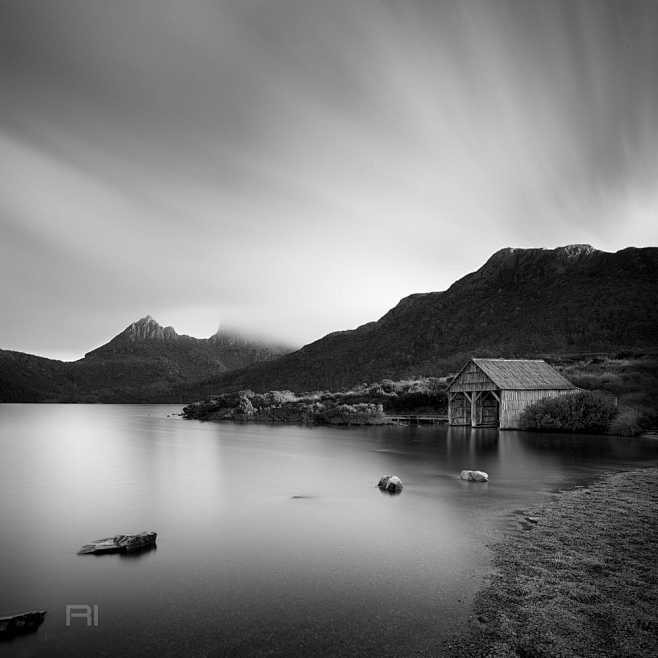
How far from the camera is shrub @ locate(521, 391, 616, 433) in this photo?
120ft

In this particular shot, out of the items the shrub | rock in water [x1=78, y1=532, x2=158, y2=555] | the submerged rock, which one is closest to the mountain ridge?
the shrub

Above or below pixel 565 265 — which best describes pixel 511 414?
below

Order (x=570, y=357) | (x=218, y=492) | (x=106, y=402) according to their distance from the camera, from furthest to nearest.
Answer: (x=106, y=402), (x=570, y=357), (x=218, y=492)

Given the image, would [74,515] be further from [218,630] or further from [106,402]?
[106,402]

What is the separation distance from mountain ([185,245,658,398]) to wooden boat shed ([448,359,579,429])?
3272 centimetres

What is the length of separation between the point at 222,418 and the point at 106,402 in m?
133

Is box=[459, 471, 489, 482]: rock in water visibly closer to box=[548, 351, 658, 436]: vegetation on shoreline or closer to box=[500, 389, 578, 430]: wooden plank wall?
box=[548, 351, 658, 436]: vegetation on shoreline

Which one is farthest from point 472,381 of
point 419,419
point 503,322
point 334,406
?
point 503,322

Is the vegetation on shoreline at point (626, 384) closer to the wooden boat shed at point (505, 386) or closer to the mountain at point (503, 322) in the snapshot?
the wooden boat shed at point (505, 386)

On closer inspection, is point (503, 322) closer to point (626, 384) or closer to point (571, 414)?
point (626, 384)

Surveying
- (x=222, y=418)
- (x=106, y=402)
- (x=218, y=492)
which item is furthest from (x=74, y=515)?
(x=106, y=402)

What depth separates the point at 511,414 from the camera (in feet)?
134

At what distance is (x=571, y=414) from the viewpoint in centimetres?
3797

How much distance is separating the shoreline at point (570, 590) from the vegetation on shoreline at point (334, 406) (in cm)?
4015
